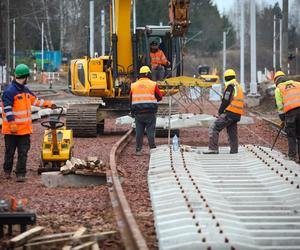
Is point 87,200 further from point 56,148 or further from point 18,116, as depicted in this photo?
point 56,148

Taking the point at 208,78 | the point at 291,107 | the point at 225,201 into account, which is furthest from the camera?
the point at 208,78

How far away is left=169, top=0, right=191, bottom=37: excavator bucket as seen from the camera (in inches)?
680

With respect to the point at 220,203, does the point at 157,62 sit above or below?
above

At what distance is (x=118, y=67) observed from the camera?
21.1 meters

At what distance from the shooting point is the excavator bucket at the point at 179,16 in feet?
56.6

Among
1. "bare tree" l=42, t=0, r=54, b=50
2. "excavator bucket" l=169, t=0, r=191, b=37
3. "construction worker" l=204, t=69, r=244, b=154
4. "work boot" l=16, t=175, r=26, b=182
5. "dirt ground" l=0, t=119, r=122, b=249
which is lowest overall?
"dirt ground" l=0, t=119, r=122, b=249

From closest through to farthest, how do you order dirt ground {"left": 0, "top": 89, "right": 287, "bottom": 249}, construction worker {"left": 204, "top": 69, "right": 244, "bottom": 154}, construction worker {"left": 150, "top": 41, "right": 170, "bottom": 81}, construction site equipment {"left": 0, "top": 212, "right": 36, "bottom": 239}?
construction site equipment {"left": 0, "top": 212, "right": 36, "bottom": 239} < dirt ground {"left": 0, "top": 89, "right": 287, "bottom": 249} < construction worker {"left": 204, "top": 69, "right": 244, "bottom": 154} < construction worker {"left": 150, "top": 41, "right": 170, "bottom": 81}

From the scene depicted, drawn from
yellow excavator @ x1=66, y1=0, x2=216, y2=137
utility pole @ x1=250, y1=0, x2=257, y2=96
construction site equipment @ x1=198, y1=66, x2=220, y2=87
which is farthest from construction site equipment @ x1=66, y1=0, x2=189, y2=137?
utility pole @ x1=250, y1=0, x2=257, y2=96

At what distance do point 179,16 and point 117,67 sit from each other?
12.9 feet

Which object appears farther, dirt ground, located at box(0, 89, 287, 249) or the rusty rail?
dirt ground, located at box(0, 89, 287, 249)

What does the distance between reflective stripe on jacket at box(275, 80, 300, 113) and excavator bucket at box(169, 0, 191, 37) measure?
399cm

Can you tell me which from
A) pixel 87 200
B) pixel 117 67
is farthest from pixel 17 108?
pixel 117 67

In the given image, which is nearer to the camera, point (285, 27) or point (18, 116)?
point (18, 116)

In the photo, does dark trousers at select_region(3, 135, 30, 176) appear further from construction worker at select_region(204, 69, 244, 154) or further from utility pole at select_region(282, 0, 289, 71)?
utility pole at select_region(282, 0, 289, 71)
